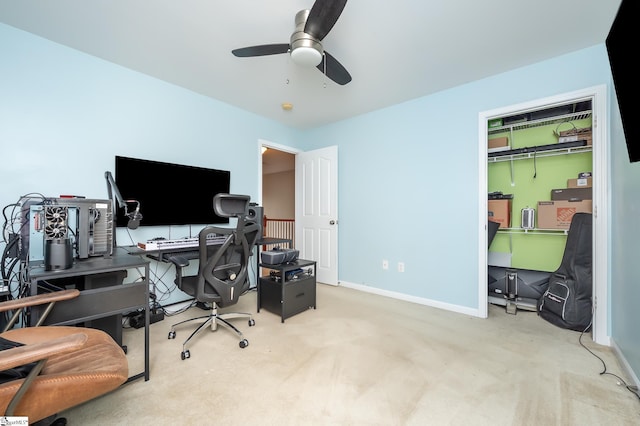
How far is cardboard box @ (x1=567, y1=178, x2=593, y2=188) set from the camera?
2.67 m

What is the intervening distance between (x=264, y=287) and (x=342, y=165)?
208cm

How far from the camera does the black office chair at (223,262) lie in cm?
193

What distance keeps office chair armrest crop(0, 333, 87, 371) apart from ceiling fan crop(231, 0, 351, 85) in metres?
1.83

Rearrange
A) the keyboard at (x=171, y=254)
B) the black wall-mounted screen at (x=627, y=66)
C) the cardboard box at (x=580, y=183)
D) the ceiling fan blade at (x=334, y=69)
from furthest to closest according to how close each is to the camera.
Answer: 1. the cardboard box at (x=580, y=183)
2. the keyboard at (x=171, y=254)
3. the ceiling fan blade at (x=334, y=69)
4. the black wall-mounted screen at (x=627, y=66)

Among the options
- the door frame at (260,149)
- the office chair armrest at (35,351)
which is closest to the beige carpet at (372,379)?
the office chair armrest at (35,351)

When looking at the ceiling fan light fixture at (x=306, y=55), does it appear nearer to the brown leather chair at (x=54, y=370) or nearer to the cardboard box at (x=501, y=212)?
the brown leather chair at (x=54, y=370)

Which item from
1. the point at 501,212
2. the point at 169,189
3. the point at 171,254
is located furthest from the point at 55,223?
the point at 501,212

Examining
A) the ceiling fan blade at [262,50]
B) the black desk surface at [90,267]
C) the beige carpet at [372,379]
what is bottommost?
the beige carpet at [372,379]

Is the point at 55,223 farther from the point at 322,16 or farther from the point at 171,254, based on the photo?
the point at 322,16

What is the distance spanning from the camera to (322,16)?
1.49 m

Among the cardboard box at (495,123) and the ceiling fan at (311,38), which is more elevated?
the ceiling fan at (311,38)

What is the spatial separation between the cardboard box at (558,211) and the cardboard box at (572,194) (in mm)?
80

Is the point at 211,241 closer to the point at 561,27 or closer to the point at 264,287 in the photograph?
the point at 264,287

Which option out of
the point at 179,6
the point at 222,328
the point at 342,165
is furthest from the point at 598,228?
the point at 179,6
